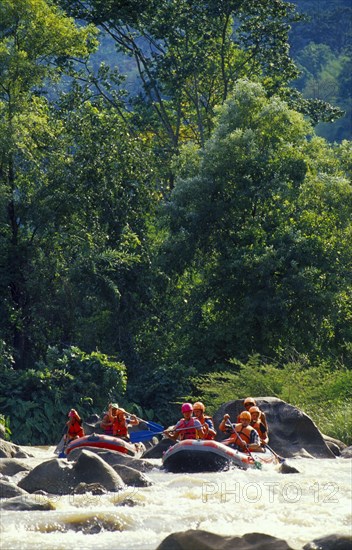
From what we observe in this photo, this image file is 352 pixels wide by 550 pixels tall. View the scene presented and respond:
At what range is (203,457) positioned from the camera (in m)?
17.2

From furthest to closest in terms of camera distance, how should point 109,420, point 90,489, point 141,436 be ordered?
point 141,436 < point 109,420 < point 90,489

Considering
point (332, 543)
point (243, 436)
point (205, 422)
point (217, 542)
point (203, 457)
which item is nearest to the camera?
point (217, 542)

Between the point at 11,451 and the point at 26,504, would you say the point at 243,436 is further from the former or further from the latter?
the point at 26,504

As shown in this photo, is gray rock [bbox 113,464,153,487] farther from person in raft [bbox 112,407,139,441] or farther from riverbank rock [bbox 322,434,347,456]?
riverbank rock [bbox 322,434,347,456]

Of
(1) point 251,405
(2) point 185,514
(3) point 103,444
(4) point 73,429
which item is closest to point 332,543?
(2) point 185,514

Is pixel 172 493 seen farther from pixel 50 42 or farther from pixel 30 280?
pixel 50 42

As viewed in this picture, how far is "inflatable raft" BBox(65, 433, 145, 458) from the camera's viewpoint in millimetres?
19031

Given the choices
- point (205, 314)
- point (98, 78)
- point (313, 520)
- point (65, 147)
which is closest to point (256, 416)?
point (313, 520)

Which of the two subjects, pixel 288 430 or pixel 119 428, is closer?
pixel 288 430

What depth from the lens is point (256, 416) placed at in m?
19.1

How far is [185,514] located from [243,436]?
5188mm

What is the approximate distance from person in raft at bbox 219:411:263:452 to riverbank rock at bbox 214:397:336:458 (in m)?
1.61

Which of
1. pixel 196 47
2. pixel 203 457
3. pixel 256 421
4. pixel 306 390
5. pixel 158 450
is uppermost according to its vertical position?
pixel 196 47

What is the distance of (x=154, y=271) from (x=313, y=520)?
17782 mm
